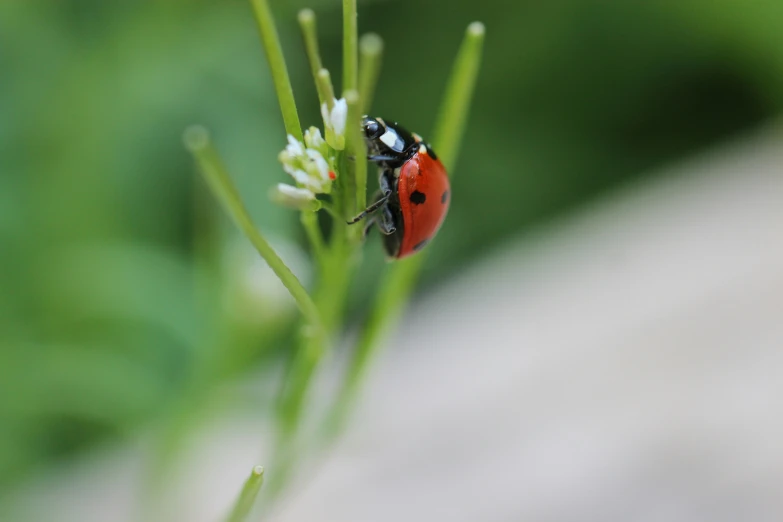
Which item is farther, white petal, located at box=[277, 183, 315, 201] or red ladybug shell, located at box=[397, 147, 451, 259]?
red ladybug shell, located at box=[397, 147, 451, 259]

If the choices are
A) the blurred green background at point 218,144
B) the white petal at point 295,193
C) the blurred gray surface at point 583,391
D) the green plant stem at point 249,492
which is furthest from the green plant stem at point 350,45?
the blurred gray surface at point 583,391

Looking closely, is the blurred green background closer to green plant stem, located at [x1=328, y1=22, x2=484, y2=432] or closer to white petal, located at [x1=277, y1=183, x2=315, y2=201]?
green plant stem, located at [x1=328, y1=22, x2=484, y2=432]

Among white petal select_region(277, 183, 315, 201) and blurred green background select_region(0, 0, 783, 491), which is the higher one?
blurred green background select_region(0, 0, 783, 491)

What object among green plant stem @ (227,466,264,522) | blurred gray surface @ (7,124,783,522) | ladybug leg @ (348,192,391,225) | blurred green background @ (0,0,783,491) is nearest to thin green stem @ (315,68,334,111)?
ladybug leg @ (348,192,391,225)

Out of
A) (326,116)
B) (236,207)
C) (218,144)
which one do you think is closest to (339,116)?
(326,116)

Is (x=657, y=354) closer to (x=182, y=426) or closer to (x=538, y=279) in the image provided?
(x=538, y=279)

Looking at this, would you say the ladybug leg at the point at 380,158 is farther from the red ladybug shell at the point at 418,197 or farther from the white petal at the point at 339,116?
the white petal at the point at 339,116
